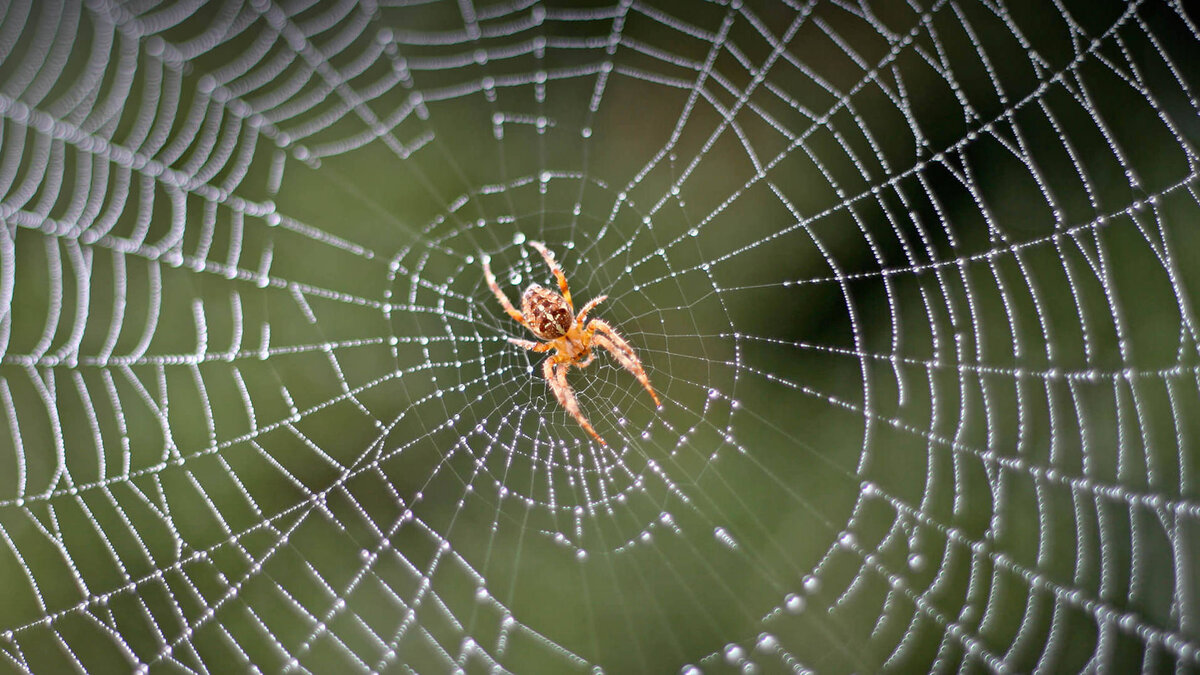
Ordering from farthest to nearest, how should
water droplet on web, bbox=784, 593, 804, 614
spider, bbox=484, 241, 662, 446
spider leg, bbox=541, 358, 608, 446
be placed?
water droplet on web, bbox=784, 593, 804, 614
spider, bbox=484, 241, 662, 446
spider leg, bbox=541, 358, 608, 446

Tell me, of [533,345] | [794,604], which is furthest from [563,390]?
[794,604]

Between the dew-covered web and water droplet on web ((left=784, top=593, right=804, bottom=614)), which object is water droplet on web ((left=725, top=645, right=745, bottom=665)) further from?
water droplet on web ((left=784, top=593, right=804, bottom=614))

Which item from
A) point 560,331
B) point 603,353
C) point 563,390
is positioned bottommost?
point 563,390

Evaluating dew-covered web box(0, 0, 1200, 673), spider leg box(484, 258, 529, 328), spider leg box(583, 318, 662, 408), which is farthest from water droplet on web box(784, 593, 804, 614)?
spider leg box(484, 258, 529, 328)

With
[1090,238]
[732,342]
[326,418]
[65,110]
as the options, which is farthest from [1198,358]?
[65,110]

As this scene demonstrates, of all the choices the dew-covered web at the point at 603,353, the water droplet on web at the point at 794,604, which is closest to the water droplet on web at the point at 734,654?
the dew-covered web at the point at 603,353

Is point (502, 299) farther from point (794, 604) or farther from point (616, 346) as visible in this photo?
point (794, 604)
